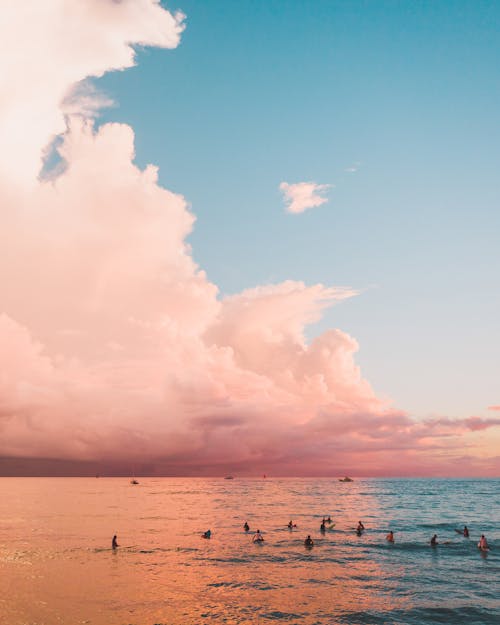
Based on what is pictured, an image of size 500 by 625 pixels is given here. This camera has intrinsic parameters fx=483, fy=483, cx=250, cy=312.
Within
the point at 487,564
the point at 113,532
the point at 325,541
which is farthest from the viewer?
the point at 113,532

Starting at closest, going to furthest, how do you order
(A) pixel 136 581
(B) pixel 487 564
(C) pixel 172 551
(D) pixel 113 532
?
(A) pixel 136 581 → (B) pixel 487 564 → (C) pixel 172 551 → (D) pixel 113 532

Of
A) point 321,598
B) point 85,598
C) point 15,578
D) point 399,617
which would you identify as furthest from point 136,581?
point 399,617

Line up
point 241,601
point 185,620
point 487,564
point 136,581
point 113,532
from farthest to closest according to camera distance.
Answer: point 113,532
point 487,564
point 136,581
point 241,601
point 185,620

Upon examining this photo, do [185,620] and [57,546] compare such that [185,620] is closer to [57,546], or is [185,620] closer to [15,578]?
[15,578]

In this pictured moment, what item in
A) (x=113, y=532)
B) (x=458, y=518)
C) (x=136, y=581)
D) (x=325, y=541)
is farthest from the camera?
(x=458, y=518)

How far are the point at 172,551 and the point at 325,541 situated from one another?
19.3m

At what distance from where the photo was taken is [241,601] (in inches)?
1280

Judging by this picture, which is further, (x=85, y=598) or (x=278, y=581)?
(x=278, y=581)

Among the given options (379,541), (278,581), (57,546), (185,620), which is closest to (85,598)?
(185,620)

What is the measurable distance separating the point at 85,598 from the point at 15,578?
9350mm

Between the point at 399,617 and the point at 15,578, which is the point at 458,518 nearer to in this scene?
the point at 399,617

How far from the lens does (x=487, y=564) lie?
47.4 metres

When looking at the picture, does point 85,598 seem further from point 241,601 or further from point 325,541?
point 325,541

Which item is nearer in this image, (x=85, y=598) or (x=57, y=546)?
(x=85, y=598)
